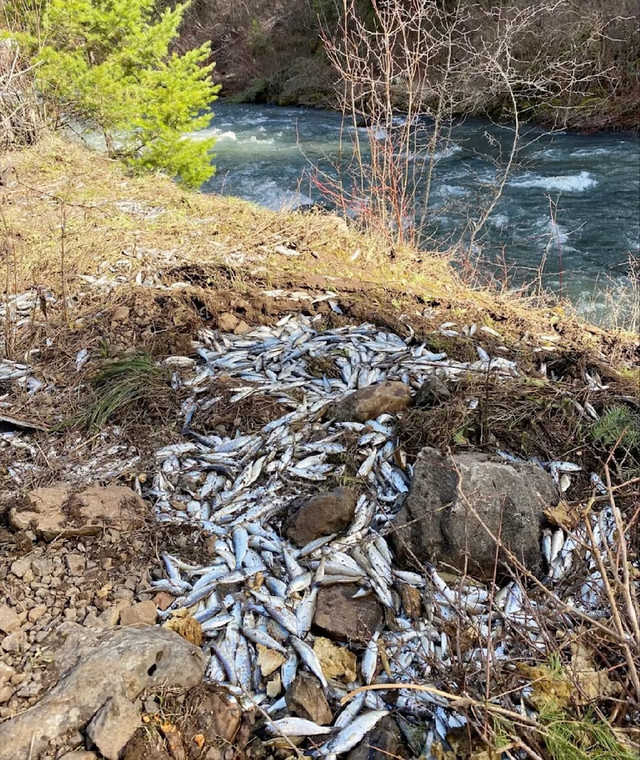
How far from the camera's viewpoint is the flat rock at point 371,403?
2898 millimetres

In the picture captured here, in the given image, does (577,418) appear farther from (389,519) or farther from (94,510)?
(94,510)

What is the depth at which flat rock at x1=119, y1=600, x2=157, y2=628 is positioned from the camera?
6.74 ft

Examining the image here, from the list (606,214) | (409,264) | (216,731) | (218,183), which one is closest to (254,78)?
(218,183)

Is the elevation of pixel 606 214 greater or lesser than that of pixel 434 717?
lesser

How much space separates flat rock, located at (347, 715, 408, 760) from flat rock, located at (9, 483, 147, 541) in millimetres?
1255

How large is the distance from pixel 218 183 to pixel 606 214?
667 cm

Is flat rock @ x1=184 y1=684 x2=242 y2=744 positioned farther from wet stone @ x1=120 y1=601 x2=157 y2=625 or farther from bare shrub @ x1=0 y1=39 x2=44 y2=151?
bare shrub @ x1=0 y1=39 x2=44 y2=151

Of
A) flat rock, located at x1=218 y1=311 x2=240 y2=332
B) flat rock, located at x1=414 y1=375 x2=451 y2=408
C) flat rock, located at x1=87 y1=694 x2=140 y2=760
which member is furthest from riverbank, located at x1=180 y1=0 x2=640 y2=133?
flat rock, located at x1=87 y1=694 x2=140 y2=760

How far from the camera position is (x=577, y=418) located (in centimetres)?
285

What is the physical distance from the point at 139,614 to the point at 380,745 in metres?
0.94

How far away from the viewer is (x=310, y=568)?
89.2 inches

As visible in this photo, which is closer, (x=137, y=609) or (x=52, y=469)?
(x=137, y=609)

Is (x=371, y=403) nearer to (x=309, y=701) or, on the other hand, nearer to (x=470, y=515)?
(x=470, y=515)

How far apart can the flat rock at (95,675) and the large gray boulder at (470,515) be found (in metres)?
0.92
